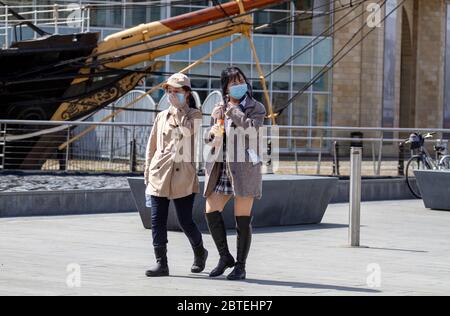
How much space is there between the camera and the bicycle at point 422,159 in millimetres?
21844

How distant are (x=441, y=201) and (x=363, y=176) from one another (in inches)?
177

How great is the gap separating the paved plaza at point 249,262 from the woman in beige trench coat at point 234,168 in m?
0.32

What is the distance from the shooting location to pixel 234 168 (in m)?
10.1

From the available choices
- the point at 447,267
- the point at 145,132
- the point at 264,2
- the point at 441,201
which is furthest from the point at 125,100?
the point at 447,267

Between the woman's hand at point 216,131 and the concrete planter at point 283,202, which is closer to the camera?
the woman's hand at point 216,131

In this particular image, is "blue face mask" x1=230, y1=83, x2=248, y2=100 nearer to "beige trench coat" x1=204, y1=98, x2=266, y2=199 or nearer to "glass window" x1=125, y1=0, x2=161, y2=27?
"beige trench coat" x1=204, y1=98, x2=266, y2=199

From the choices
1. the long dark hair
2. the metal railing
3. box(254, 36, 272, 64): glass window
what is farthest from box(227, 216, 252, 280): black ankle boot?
box(254, 36, 272, 64): glass window

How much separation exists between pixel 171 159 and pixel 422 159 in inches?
485

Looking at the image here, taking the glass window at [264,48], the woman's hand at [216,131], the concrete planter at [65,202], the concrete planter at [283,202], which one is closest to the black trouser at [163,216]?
the woman's hand at [216,131]

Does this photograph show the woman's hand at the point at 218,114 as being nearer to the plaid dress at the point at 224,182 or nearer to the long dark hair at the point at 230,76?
the long dark hair at the point at 230,76

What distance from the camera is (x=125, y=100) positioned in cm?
3000

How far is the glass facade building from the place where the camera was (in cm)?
4059

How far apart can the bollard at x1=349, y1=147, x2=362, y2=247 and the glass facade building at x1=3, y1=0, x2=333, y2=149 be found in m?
27.1

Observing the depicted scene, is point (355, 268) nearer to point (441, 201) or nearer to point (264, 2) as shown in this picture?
point (441, 201)
